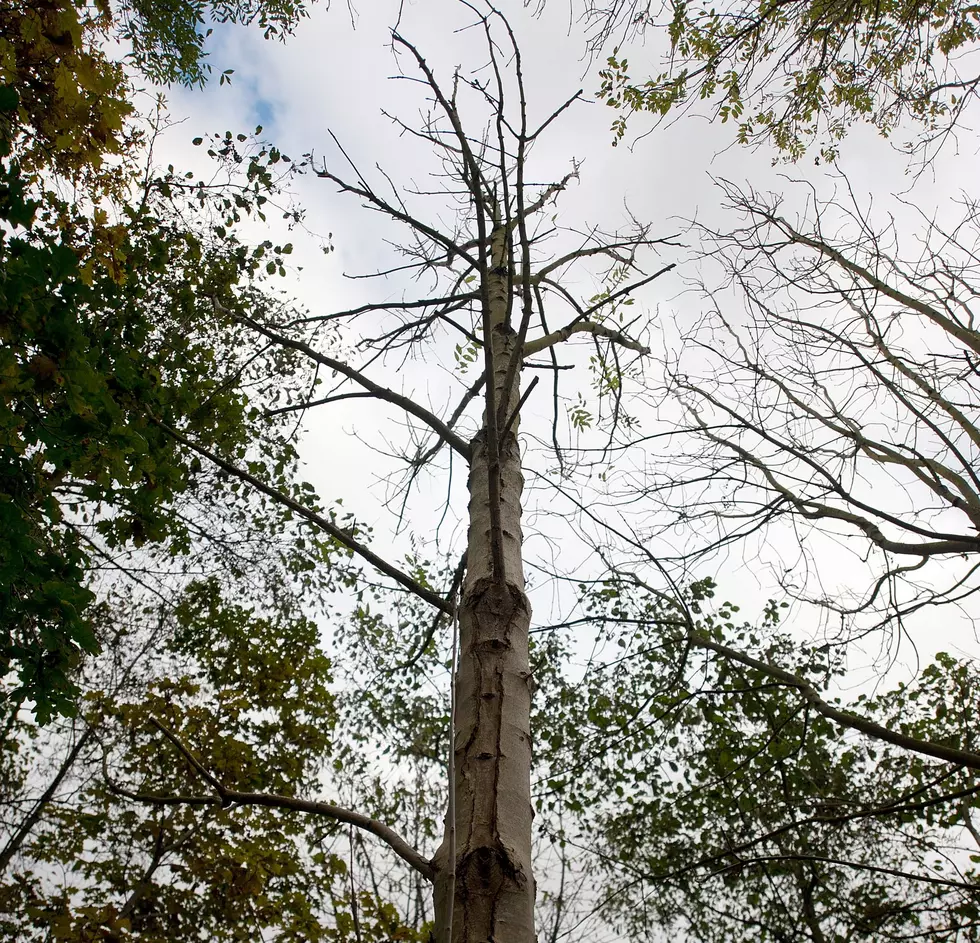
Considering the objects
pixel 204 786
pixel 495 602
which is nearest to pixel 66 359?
pixel 495 602

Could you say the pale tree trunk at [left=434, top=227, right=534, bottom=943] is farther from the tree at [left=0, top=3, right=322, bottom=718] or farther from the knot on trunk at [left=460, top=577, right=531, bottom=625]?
the tree at [left=0, top=3, right=322, bottom=718]

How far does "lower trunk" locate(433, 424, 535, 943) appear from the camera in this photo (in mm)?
1286

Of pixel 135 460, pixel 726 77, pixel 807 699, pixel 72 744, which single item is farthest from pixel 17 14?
pixel 72 744

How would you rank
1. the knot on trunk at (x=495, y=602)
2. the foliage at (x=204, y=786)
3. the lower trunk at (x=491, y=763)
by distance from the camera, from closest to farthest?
the lower trunk at (x=491, y=763), the knot on trunk at (x=495, y=602), the foliage at (x=204, y=786)

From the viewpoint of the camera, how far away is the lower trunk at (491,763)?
129 centimetres

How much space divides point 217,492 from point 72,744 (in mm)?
5129

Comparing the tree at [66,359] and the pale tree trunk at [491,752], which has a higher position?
the tree at [66,359]

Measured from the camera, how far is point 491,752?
1.52 meters

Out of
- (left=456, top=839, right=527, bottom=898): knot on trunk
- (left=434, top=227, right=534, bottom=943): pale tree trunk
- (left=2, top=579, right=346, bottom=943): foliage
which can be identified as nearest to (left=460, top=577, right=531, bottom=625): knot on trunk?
(left=434, top=227, right=534, bottom=943): pale tree trunk

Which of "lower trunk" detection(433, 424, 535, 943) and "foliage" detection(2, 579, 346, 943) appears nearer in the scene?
"lower trunk" detection(433, 424, 535, 943)

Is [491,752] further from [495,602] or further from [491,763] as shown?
[495,602]

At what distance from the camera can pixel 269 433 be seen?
5.92 meters

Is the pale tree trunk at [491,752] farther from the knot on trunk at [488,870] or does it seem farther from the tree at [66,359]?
the tree at [66,359]

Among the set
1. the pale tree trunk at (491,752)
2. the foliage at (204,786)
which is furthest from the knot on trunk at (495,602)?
the foliage at (204,786)
